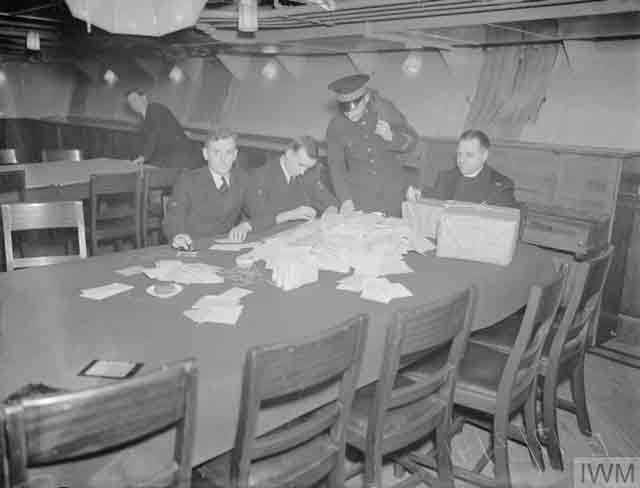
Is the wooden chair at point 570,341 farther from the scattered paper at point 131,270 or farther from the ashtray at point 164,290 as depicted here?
the scattered paper at point 131,270

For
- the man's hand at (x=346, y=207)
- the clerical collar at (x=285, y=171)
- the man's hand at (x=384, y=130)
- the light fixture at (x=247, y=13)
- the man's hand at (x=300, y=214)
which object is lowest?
the man's hand at (x=300, y=214)

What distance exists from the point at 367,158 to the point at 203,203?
148 centimetres

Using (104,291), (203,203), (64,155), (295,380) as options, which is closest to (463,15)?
(203,203)

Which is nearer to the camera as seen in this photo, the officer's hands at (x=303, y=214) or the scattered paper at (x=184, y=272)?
the scattered paper at (x=184, y=272)

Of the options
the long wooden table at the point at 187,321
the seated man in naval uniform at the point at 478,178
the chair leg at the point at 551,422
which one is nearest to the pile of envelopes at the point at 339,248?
the long wooden table at the point at 187,321

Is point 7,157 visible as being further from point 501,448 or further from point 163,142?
point 501,448

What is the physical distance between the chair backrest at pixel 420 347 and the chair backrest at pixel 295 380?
153mm

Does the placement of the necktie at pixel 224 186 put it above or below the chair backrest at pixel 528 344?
above

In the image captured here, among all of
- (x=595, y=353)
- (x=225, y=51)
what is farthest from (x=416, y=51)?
(x=595, y=353)

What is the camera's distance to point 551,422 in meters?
2.96

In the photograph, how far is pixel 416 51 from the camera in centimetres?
648

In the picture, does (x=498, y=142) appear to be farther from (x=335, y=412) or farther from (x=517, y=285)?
(x=335, y=412)

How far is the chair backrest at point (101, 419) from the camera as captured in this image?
1274 millimetres

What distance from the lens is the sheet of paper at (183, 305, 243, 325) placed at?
2.21m
